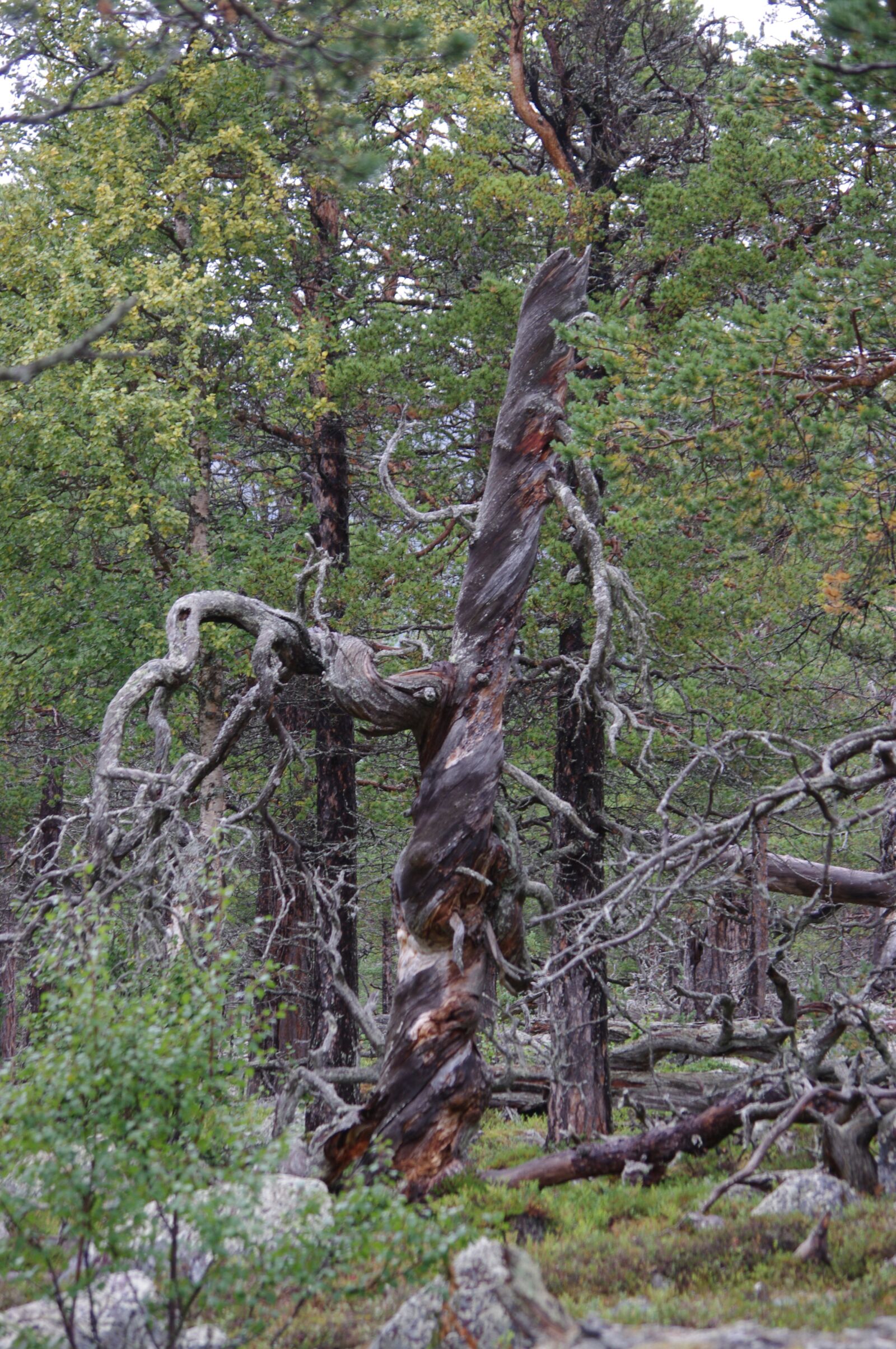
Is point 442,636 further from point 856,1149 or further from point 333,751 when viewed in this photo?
point 856,1149

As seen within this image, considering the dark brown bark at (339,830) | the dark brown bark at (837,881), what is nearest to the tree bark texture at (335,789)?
the dark brown bark at (339,830)

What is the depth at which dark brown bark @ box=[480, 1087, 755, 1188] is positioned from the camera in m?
7.32

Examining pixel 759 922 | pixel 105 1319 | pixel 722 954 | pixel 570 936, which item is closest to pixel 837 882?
pixel 759 922

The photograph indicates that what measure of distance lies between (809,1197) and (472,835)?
297 cm

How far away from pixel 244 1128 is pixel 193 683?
28.5 ft

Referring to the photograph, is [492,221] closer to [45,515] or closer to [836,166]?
[836,166]

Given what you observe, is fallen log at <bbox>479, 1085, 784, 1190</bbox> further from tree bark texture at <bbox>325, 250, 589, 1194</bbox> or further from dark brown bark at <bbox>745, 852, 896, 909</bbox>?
dark brown bark at <bbox>745, 852, 896, 909</bbox>

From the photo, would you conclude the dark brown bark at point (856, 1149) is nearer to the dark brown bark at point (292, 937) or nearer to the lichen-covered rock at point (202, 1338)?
the lichen-covered rock at point (202, 1338)

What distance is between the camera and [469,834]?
25.4ft

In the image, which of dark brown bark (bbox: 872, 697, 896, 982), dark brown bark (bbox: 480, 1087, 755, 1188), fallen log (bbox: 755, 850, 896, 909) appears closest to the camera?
dark brown bark (bbox: 480, 1087, 755, 1188)

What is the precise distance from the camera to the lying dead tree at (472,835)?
276 inches

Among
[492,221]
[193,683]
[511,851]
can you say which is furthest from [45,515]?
[511,851]

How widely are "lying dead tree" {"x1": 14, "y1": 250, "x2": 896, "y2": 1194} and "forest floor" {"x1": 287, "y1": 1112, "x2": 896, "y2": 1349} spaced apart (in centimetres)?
31

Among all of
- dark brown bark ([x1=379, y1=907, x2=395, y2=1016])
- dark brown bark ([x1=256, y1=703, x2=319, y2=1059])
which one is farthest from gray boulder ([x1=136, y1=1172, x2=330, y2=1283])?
dark brown bark ([x1=379, y1=907, x2=395, y2=1016])
